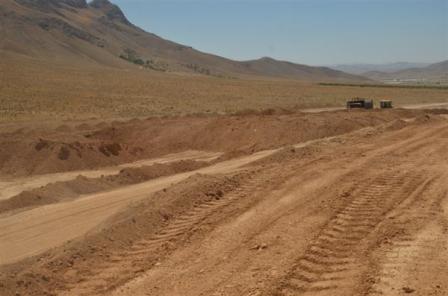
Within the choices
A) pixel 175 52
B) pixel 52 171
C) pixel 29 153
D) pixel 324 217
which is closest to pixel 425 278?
pixel 324 217

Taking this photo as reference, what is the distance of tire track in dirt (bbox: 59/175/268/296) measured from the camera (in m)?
6.95

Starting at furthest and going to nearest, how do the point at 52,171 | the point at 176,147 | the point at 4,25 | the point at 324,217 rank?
1. the point at 4,25
2. the point at 176,147
3. the point at 52,171
4. the point at 324,217

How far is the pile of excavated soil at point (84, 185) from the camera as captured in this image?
1318 centimetres

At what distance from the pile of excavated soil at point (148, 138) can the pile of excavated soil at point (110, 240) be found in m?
8.57

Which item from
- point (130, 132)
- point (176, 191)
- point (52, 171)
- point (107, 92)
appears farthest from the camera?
point (107, 92)

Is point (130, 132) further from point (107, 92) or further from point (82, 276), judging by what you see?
point (107, 92)

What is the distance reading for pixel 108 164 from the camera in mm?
19875

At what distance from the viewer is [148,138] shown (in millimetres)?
23188

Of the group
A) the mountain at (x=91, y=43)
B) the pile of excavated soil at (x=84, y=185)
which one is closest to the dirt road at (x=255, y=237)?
the pile of excavated soil at (x=84, y=185)

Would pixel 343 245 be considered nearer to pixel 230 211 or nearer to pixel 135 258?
pixel 230 211

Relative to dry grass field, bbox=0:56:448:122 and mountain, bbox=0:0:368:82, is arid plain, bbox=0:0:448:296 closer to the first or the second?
dry grass field, bbox=0:56:448:122

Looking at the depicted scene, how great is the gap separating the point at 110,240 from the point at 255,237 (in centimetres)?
202

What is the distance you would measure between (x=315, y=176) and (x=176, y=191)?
9.37 ft

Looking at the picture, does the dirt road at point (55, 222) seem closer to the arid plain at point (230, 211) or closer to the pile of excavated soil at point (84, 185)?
the arid plain at point (230, 211)
